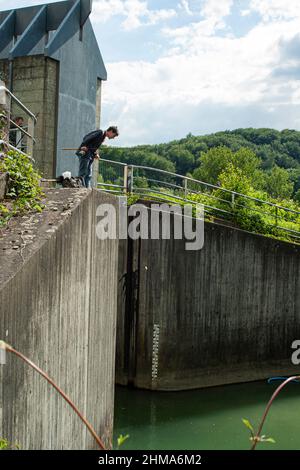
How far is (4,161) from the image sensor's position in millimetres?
6203

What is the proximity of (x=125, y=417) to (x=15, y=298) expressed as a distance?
7.03 m

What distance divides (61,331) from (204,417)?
630cm

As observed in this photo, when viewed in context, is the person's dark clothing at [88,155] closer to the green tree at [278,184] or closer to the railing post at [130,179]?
the railing post at [130,179]

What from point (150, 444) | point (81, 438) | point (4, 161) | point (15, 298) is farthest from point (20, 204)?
point (150, 444)

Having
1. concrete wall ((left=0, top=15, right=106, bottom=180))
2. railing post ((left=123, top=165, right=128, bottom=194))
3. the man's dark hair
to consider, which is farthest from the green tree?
the man's dark hair

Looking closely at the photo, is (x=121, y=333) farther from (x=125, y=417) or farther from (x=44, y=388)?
(x=44, y=388)

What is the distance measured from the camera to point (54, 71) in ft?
47.2

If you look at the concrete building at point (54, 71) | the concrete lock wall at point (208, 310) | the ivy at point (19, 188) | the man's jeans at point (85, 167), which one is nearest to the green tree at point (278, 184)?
the concrete building at point (54, 71)

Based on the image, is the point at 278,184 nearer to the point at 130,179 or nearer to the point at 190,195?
the point at 190,195

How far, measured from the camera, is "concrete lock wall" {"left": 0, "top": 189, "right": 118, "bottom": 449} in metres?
4.71

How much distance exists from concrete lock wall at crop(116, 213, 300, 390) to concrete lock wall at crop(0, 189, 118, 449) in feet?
15.2

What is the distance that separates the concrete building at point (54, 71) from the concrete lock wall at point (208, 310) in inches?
160

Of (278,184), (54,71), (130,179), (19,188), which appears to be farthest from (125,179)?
(278,184)

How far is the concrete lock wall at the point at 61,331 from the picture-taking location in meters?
4.71
